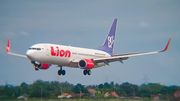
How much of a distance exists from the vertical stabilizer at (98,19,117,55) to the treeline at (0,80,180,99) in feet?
42.6

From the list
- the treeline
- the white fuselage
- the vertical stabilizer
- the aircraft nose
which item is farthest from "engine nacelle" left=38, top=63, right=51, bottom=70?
the vertical stabilizer

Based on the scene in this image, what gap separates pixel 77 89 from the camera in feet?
170

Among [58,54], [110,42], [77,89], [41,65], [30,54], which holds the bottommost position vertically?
[77,89]

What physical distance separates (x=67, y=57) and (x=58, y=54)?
2.32 metres

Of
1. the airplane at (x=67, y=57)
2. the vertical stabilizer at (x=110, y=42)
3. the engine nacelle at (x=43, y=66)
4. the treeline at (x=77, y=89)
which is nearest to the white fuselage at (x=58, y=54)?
the airplane at (x=67, y=57)

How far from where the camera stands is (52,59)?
5175cm

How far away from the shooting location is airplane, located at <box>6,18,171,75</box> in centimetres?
5012

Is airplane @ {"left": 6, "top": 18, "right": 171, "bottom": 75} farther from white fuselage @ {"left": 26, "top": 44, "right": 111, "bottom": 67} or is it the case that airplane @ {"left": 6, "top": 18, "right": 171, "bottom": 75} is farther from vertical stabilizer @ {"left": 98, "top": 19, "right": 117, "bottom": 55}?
vertical stabilizer @ {"left": 98, "top": 19, "right": 117, "bottom": 55}

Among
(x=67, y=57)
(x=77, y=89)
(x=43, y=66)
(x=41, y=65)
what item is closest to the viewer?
(x=77, y=89)

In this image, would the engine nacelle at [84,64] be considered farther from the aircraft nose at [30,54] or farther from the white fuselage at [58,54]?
the aircraft nose at [30,54]

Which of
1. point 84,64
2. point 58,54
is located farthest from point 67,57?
point 84,64

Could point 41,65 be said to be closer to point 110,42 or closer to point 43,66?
point 43,66

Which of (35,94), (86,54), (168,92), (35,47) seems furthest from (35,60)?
(168,92)

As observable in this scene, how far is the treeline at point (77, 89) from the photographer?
46.4 m
